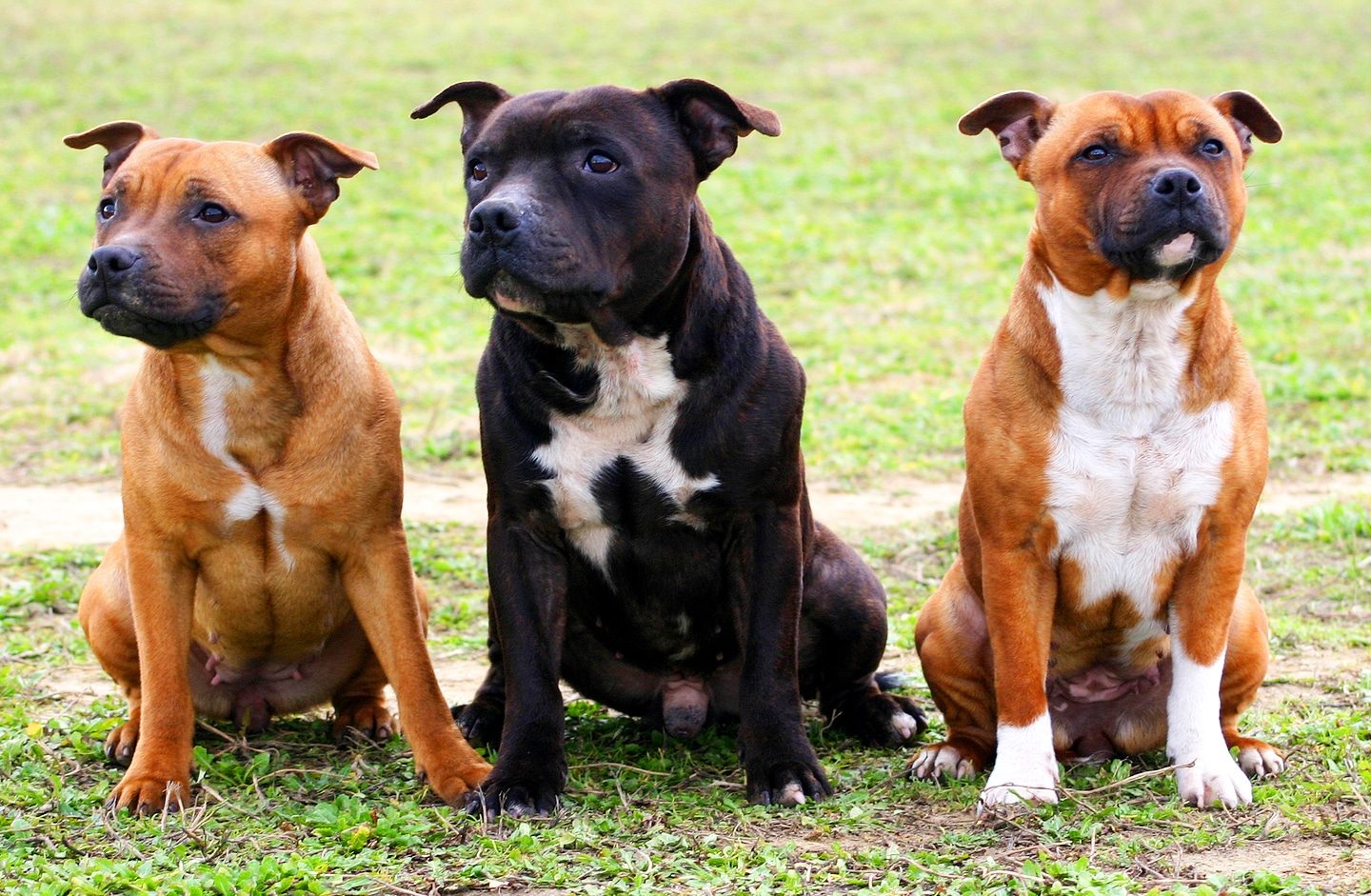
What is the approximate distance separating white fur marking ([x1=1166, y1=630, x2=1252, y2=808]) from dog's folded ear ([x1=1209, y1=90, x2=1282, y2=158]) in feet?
4.81

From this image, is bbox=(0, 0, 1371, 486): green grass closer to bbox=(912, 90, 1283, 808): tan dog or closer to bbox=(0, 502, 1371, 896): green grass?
bbox=(0, 502, 1371, 896): green grass

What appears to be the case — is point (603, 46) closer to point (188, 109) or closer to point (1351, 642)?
point (188, 109)

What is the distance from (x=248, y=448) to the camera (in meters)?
5.01

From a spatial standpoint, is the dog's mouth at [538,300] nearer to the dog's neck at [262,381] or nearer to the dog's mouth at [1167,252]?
the dog's neck at [262,381]

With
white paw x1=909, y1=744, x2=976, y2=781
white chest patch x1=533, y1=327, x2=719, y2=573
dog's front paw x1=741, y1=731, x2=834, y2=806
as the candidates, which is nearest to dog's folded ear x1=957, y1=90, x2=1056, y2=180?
white chest patch x1=533, y1=327, x2=719, y2=573

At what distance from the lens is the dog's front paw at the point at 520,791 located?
4.77m

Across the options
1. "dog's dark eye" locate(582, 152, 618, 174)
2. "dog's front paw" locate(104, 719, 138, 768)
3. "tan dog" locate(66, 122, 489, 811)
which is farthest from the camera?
"dog's front paw" locate(104, 719, 138, 768)

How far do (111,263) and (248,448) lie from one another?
2.27ft

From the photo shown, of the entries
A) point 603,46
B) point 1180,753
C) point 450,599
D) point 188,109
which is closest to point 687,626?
point 1180,753

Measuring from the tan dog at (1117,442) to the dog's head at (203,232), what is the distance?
6.95 feet

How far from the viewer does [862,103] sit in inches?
746

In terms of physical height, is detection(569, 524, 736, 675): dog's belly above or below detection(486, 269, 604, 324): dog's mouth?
below

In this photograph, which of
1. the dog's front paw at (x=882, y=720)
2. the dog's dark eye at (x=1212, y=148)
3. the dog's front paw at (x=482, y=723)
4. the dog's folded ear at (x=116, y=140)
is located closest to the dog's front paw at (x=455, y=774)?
the dog's front paw at (x=482, y=723)

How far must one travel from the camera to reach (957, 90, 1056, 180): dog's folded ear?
5.05 m
